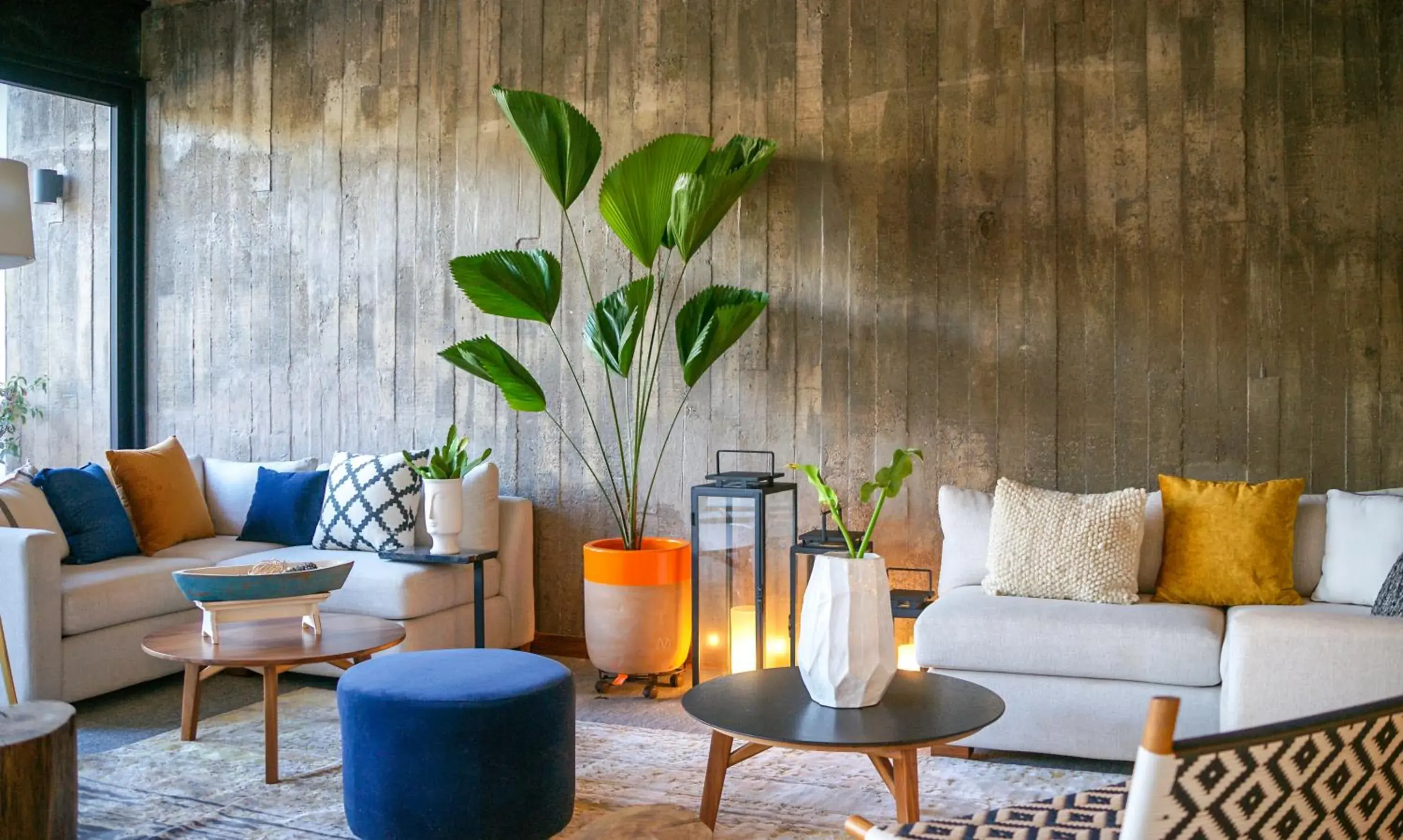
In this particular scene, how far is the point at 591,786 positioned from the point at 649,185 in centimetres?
207

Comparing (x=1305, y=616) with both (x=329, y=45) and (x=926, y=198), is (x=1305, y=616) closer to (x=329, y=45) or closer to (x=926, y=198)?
(x=926, y=198)

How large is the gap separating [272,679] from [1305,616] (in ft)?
9.17

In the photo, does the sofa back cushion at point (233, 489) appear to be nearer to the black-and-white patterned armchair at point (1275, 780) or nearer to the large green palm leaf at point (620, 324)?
the large green palm leaf at point (620, 324)

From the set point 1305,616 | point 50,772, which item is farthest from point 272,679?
point 1305,616

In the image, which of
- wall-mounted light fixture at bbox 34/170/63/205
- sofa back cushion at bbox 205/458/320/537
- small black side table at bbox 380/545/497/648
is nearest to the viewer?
small black side table at bbox 380/545/497/648

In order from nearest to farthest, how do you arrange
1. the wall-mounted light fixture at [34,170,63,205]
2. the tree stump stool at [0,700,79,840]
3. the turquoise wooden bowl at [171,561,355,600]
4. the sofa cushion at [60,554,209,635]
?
the tree stump stool at [0,700,79,840] < the turquoise wooden bowl at [171,561,355,600] < the sofa cushion at [60,554,209,635] < the wall-mounted light fixture at [34,170,63,205]

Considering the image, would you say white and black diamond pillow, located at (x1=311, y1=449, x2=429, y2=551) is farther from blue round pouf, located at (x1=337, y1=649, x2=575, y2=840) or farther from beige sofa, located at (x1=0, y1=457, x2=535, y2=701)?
blue round pouf, located at (x1=337, y1=649, x2=575, y2=840)

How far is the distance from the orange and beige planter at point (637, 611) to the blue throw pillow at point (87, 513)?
5.91ft

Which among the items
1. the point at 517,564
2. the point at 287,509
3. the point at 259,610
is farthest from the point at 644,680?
the point at 287,509

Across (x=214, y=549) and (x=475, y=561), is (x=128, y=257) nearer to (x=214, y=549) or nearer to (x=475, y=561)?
(x=214, y=549)

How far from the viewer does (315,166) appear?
17.7 ft

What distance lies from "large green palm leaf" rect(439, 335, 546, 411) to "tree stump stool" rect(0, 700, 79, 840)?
200 centimetres

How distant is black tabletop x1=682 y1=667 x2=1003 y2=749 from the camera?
2.47 meters

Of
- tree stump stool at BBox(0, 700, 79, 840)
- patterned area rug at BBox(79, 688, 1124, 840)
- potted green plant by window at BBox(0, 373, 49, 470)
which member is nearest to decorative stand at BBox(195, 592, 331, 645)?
patterned area rug at BBox(79, 688, 1124, 840)
